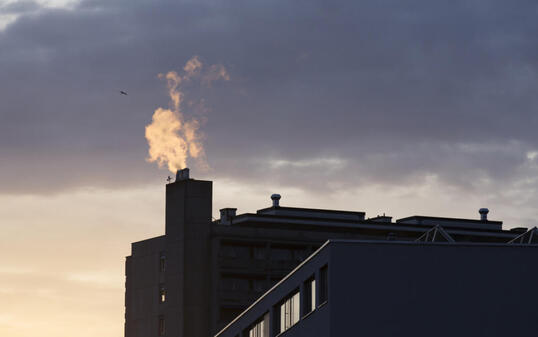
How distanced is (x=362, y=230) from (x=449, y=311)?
9541 centimetres

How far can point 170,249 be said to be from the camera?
469 feet

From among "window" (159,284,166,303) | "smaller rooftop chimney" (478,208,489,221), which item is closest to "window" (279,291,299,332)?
"window" (159,284,166,303)

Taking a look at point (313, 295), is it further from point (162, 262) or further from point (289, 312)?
point (162, 262)

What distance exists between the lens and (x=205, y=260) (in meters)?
142

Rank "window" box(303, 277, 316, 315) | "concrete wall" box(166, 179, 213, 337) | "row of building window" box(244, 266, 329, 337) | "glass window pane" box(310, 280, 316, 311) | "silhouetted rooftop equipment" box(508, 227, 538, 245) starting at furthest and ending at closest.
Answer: "concrete wall" box(166, 179, 213, 337) → "silhouetted rooftop equipment" box(508, 227, 538, 245) → "window" box(303, 277, 316, 315) → "glass window pane" box(310, 280, 316, 311) → "row of building window" box(244, 266, 329, 337)

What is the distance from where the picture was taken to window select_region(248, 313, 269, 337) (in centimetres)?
8631

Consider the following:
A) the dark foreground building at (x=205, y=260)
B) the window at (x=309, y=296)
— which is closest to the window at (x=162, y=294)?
the dark foreground building at (x=205, y=260)

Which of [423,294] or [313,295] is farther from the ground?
[313,295]

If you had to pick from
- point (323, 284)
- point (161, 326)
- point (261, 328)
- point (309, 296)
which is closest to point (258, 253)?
point (161, 326)

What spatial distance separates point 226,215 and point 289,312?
3181 inches

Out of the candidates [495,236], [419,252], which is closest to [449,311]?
[419,252]

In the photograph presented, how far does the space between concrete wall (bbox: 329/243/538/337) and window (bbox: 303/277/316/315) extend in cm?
546

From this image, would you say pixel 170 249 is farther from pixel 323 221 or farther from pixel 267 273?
pixel 323 221

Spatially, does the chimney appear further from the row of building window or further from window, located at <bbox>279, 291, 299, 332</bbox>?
window, located at <bbox>279, 291, 299, 332</bbox>
